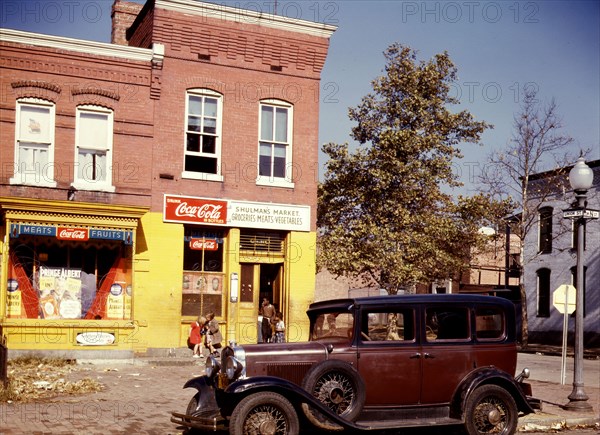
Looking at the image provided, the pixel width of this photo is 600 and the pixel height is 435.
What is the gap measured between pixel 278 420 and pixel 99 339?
1196 cm

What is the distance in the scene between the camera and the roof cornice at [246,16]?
2191cm

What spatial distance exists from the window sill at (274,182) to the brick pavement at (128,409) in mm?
6335

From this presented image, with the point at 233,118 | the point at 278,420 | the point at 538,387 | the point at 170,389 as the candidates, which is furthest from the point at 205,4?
the point at 278,420

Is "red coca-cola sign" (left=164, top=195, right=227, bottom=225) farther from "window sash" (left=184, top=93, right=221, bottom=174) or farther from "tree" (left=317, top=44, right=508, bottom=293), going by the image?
"tree" (left=317, top=44, right=508, bottom=293)

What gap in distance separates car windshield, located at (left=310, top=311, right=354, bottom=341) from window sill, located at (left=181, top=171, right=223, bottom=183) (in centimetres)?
1114

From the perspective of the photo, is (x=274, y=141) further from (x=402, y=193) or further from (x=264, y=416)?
(x=264, y=416)

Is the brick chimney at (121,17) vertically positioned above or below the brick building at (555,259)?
above

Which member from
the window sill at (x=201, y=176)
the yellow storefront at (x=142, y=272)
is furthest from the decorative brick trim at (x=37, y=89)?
the window sill at (x=201, y=176)

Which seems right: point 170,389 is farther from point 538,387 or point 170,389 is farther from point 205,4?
point 205,4

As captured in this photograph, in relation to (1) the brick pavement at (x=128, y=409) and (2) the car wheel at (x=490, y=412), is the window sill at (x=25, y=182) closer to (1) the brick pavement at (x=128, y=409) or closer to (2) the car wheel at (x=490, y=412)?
(1) the brick pavement at (x=128, y=409)

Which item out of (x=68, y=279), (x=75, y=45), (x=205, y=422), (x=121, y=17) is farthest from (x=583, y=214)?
(x=121, y=17)

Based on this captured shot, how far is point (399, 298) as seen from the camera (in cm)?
1091

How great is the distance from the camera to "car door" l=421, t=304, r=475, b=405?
10.8 metres

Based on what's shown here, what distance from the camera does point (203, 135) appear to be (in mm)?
22266
